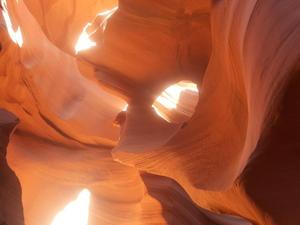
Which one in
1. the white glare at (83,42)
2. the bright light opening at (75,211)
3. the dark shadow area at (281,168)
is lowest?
the bright light opening at (75,211)

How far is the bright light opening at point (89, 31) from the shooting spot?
6.69ft

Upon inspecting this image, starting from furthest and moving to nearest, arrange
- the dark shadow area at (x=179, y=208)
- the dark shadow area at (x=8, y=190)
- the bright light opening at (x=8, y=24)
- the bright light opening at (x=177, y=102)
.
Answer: the dark shadow area at (x=8, y=190)
the bright light opening at (x=8, y=24)
the bright light opening at (x=177, y=102)
the dark shadow area at (x=179, y=208)

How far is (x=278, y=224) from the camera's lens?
1.06 meters

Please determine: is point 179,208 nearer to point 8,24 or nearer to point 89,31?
point 89,31

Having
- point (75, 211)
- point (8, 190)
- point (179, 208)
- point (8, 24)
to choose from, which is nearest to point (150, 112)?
point (179, 208)

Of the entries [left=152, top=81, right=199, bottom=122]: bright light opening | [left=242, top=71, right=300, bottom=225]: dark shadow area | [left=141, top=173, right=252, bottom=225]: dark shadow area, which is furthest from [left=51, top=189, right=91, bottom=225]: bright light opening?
[left=242, top=71, right=300, bottom=225]: dark shadow area

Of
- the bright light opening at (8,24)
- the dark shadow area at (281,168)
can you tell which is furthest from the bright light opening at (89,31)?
the dark shadow area at (281,168)

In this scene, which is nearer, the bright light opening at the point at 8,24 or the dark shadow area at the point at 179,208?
the dark shadow area at the point at 179,208

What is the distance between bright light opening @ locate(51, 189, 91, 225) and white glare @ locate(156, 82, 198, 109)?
1.65 feet

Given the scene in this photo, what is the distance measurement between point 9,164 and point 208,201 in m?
1.10

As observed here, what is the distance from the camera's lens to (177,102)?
219 cm

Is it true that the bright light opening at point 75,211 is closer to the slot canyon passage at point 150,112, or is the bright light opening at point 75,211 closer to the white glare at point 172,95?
the slot canyon passage at point 150,112

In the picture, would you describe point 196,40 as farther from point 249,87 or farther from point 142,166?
point 249,87

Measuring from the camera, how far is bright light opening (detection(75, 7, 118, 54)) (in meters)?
2.04
